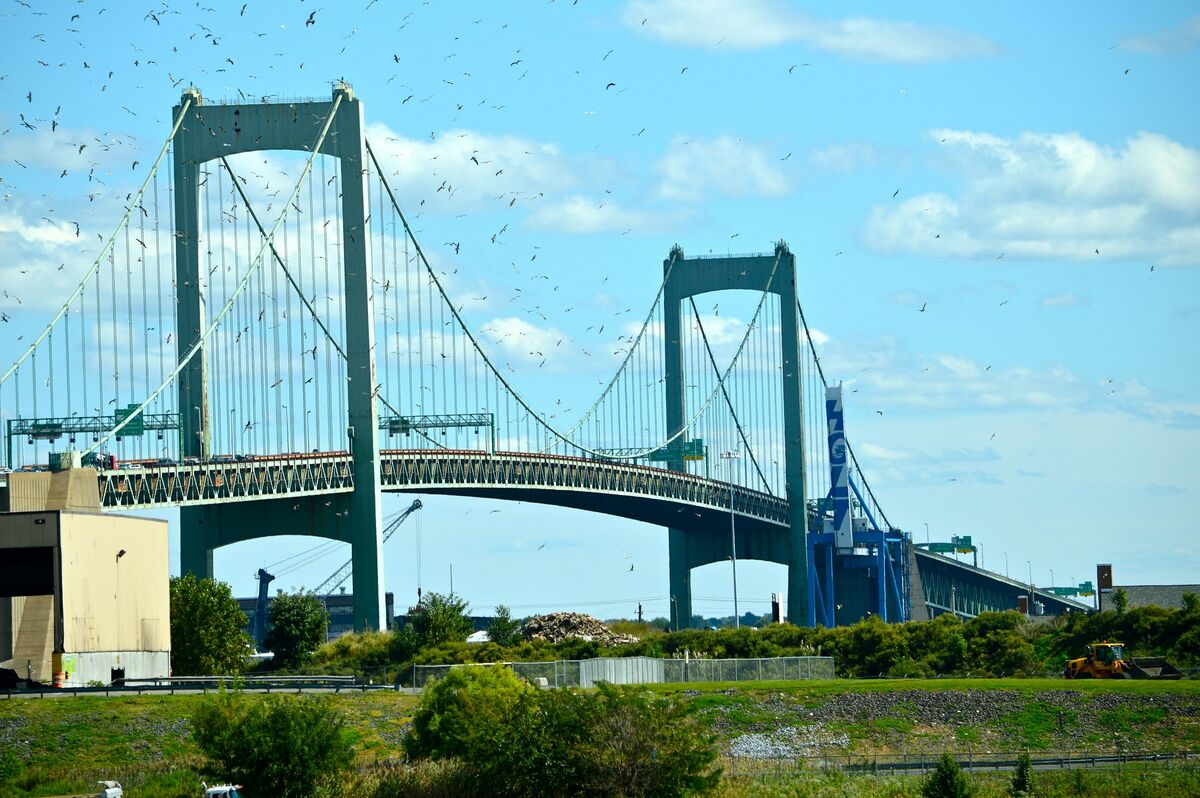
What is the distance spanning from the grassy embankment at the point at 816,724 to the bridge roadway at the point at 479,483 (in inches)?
1048

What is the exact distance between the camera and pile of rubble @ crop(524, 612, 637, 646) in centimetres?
8888

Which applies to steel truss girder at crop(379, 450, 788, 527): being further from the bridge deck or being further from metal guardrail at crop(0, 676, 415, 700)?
metal guardrail at crop(0, 676, 415, 700)

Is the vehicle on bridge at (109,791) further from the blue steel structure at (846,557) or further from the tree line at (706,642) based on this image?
the blue steel structure at (846,557)

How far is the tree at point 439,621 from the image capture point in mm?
86625

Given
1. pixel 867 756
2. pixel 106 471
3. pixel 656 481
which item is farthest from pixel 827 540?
pixel 867 756

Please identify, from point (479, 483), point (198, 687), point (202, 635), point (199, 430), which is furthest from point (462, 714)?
point (479, 483)

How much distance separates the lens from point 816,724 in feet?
206

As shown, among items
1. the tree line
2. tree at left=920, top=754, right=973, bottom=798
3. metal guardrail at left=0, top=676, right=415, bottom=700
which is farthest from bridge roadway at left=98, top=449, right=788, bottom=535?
tree at left=920, top=754, right=973, bottom=798

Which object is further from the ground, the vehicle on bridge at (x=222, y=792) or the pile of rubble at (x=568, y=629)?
the pile of rubble at (x=568, y=629)

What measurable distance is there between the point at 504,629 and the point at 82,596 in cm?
2446

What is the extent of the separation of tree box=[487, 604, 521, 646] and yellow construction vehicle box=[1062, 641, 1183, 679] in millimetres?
25646

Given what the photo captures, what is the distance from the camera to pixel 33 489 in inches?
3036

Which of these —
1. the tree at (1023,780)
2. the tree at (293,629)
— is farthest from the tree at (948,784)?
the tree at (293,629)

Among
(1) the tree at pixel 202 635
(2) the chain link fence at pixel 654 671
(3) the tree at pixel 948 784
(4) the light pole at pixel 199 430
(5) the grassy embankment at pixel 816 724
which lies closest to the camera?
(3) the tree at pixel 948 784
